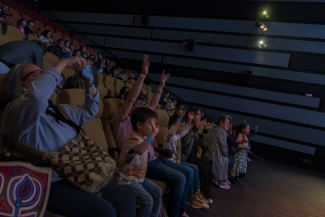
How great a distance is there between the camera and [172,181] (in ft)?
6.34

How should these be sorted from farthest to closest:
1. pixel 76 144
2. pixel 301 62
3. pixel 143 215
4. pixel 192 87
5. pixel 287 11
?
1. pixel 192 87
2. pixel 301 62
3. pixel 287 11
4. pixel 143 215
5. pixel 76 144

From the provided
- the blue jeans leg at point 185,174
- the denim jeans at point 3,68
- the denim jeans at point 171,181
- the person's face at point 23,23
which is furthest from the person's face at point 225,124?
the person's face at point 23,23

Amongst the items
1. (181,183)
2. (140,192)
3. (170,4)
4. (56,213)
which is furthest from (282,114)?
(56,213)

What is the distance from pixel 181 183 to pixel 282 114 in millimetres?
5930

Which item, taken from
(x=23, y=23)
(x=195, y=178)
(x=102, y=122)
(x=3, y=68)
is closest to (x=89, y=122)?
(x=102, y=122)

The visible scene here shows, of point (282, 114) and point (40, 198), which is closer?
point (40, 198)

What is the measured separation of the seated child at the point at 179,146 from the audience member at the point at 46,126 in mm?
987

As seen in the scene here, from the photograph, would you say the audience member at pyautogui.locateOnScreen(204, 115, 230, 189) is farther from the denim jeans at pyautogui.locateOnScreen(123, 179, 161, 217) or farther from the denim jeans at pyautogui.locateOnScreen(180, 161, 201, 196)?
the denim jeans at pyautogui.locateOnScreen(123, 179, 161, 217)

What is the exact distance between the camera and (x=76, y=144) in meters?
1.21

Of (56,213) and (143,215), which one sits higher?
(56,213)

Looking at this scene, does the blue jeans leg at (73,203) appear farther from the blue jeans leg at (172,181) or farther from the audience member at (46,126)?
the blue jeans leg at (172,181)

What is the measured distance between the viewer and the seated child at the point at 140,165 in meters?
1.49

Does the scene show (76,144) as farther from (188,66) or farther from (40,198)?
(188,66)

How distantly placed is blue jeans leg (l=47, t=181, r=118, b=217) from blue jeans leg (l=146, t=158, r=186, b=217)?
33.4 inches
